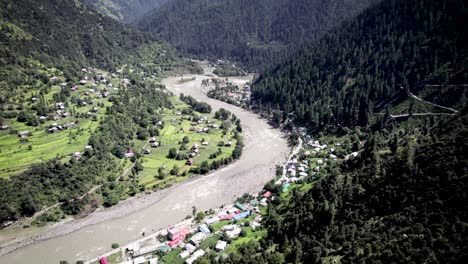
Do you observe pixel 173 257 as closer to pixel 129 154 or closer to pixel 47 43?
pixel 129 154

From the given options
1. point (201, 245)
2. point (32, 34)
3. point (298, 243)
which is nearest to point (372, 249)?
point (298, 243)

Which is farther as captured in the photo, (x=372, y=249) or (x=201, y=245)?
(x=201, y=245)

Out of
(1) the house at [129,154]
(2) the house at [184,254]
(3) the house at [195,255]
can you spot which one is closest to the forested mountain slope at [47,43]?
(1) the house at [129,154]

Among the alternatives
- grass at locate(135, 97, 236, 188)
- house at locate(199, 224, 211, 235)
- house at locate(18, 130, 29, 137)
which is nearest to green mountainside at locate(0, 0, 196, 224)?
house at locate(18, 130, 29, 137)

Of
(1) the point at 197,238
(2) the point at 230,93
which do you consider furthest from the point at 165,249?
(2) the point at 230,93

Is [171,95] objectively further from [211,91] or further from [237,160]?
[237,160]

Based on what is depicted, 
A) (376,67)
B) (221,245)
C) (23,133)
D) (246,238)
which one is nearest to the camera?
(221,245)
